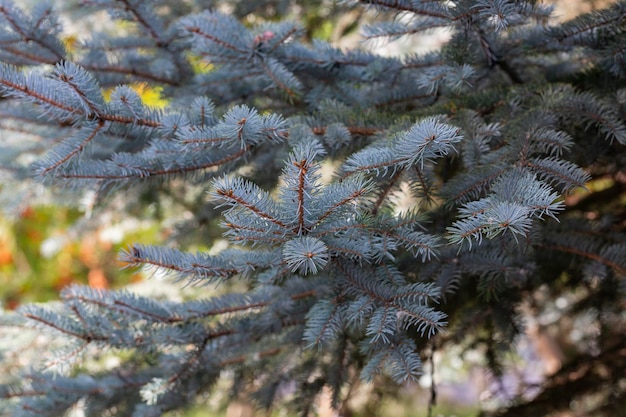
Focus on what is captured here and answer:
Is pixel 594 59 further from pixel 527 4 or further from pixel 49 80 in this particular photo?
pixel 49 80

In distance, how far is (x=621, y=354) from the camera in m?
1.63

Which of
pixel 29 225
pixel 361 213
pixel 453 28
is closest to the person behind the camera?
pixel 361 213

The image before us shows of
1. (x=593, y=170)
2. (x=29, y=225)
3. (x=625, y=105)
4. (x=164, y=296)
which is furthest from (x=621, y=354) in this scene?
(x=29, y=225)

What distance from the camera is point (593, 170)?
1.67 m

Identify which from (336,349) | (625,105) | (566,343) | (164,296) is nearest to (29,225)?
(164,296)

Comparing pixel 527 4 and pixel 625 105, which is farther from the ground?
pixel 527 4

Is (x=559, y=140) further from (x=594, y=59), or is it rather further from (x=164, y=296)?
(x=164, y=296)

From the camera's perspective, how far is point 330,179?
→ 1255mm

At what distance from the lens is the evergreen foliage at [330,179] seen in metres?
0.89

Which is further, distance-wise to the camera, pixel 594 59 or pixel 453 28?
pixel 594 59

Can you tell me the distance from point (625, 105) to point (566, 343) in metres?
2.96

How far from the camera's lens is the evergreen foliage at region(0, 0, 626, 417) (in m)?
0.89

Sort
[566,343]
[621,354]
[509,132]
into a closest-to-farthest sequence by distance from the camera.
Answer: [509,132] < [621,354] < [566,343]

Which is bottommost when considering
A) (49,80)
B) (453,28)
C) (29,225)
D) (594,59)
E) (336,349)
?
(29,225)
